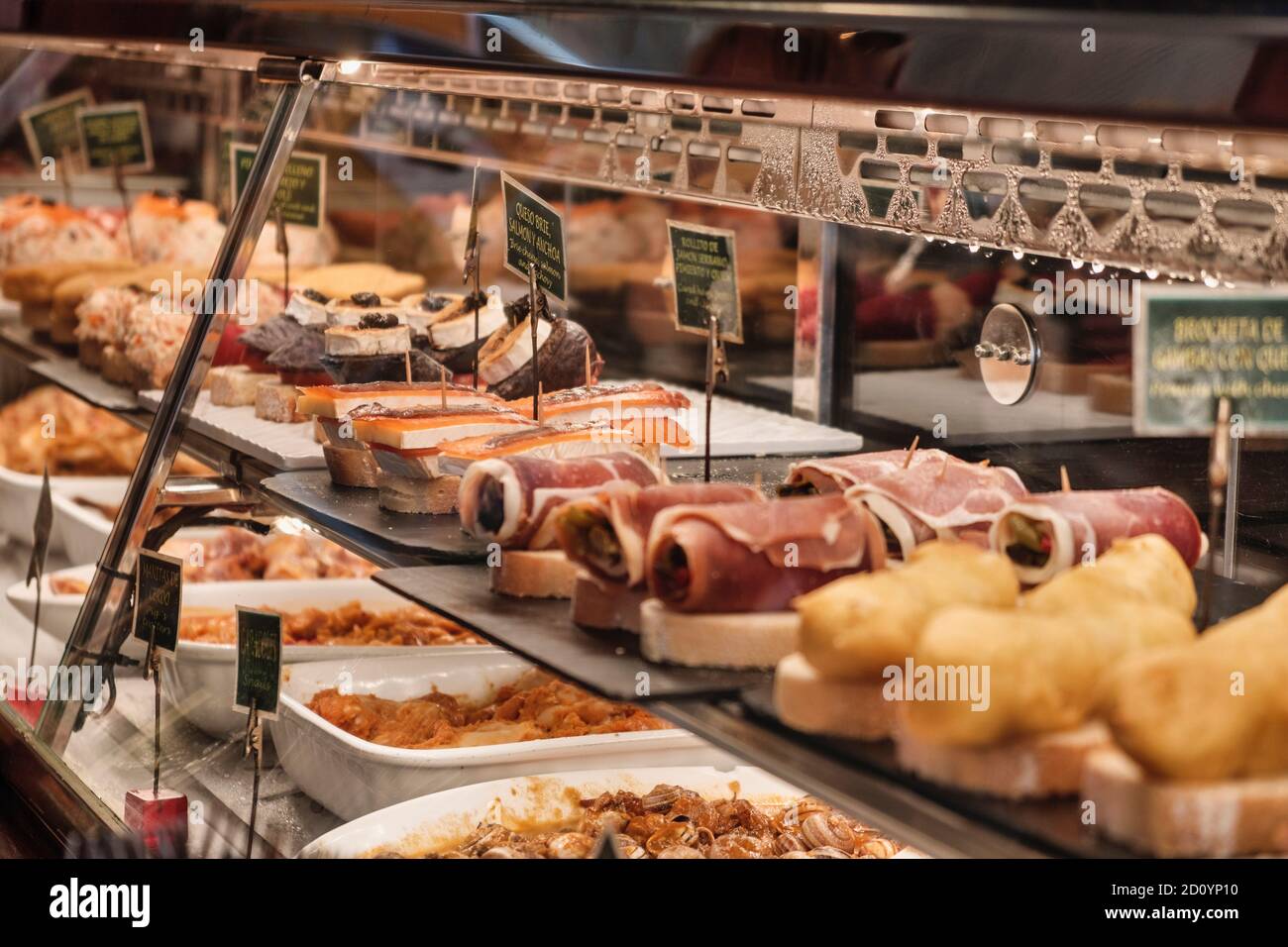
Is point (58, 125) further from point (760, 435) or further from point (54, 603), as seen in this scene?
point (760, 435)

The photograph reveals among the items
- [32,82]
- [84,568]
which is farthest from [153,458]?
[32,82]

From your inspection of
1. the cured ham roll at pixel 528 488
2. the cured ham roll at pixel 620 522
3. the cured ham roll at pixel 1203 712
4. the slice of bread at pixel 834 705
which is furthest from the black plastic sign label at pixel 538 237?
the cured ham roll at pixel 1203 712

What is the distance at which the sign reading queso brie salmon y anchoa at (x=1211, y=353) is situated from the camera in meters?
1.29

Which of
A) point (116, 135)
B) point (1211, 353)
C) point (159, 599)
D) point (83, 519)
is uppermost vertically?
point (116, 135)

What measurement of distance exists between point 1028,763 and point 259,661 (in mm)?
A: 1316

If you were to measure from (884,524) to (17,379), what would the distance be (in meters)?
3.74

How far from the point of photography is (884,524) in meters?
1.84

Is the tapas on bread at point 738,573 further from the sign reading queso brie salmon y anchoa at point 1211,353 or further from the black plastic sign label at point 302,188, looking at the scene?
the black plastic sign label at point 302,188

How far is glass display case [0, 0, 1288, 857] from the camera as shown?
1.27m

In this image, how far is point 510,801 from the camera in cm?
234

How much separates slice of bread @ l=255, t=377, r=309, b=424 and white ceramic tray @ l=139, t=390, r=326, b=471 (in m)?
0.01

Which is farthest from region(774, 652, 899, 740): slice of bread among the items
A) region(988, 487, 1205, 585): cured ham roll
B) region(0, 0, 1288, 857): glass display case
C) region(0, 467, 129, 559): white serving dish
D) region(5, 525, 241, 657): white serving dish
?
region(0, 467, 129, 559): white serving dish

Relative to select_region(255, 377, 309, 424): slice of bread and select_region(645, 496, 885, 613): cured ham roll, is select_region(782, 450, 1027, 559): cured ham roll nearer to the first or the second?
select_region(645, 496, 885, 613): cured ham roll

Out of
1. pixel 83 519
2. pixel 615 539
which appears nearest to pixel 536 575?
pixel 615 539
